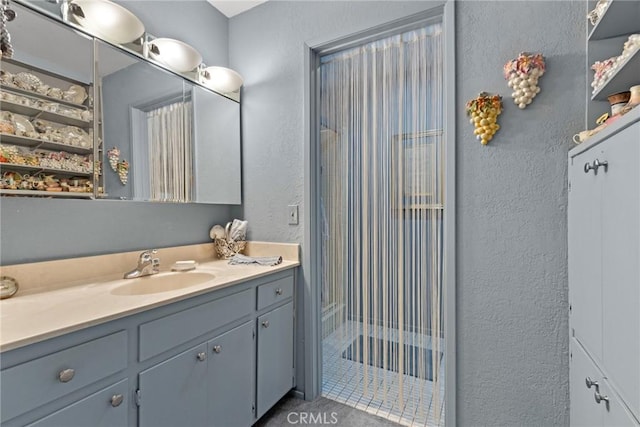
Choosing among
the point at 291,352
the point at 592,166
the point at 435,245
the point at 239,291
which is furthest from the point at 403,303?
the point at 592,166

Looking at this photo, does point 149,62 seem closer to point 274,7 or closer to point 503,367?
point 274,7

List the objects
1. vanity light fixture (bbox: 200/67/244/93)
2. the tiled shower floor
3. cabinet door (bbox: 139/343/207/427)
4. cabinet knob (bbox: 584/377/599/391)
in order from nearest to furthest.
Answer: cabinet knob (bbox: 584/377/599/391) → cabinet door (bbox: 139/343/207/427) → the tiled shower floor → vanity light fixture (bbox: 200/67/244/93)

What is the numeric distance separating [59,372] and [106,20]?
4.61 ft

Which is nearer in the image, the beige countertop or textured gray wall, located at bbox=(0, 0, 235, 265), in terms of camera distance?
the beige countertop

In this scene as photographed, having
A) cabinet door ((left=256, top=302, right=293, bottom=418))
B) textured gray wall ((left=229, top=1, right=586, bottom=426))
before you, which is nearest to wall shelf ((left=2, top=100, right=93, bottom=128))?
cabinet door ((left=256, top=302, right=293, bottom=418))

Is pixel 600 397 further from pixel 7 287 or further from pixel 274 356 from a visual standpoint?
pixel 7 287

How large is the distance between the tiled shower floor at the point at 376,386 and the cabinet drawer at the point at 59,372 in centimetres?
122

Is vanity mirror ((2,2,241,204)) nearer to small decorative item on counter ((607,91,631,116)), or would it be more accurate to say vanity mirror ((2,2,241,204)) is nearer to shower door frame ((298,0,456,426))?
shower door frame ((298,0,456,426))

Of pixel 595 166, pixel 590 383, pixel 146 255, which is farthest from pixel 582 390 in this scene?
pixel 146 255

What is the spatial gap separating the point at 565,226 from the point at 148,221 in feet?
6.81

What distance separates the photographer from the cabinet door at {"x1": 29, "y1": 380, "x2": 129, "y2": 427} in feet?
2.62

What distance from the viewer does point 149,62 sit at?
150 centimetres

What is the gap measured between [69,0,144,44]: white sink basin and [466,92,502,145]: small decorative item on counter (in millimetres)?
1631

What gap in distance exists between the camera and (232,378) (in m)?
1.35
